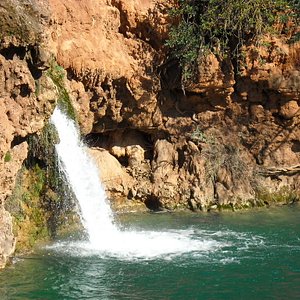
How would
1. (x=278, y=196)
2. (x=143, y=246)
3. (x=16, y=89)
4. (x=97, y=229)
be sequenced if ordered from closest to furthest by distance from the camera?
(x=16, y=89), (x=143, y=246), (x=97, y=229), (x=278, y=196)

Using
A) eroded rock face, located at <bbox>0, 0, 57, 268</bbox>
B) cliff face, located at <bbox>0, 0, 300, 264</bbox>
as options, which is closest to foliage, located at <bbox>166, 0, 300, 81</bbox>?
cliff face, located at <bbox>0, 0, 300, 264</bbox>

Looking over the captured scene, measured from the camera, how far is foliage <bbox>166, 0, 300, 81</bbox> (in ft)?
55.4

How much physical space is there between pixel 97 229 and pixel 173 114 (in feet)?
21.5

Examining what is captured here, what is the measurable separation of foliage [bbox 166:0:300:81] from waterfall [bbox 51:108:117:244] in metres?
4.98

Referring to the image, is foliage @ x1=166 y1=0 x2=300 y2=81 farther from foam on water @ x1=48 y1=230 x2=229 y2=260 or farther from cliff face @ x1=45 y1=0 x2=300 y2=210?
foam on water @ x1=48 y1=230 x2=229 y2=260

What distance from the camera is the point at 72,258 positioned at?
10.7m

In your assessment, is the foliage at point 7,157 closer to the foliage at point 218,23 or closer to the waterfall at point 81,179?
the waterfall at point 81,179

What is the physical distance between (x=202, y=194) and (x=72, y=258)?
730 cm

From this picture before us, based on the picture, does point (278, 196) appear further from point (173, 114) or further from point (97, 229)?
point (97, 229)

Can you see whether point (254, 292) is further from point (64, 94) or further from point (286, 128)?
point (286, 128)

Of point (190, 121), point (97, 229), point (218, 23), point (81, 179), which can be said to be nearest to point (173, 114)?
point (190, 121)

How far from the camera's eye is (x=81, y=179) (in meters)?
13.2

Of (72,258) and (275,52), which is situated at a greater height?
(275,52)

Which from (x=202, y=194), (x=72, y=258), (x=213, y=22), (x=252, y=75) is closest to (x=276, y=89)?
(x=252, y=75)
